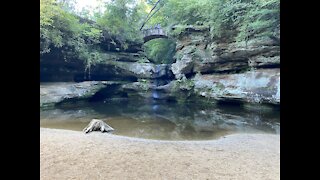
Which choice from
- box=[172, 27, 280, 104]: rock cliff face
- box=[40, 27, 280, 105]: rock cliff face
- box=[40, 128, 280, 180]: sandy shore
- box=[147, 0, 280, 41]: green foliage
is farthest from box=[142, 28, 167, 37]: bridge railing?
box=[40, 128, 280, 180]: sandy shore

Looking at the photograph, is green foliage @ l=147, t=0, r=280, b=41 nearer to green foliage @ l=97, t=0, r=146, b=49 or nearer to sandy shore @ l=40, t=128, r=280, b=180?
green foliage @ l=97, t=0, r=146, b=49

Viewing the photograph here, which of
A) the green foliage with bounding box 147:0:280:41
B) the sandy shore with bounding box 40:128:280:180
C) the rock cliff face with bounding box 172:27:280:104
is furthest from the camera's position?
the rock cliff face with bounding box 172:27:280:104

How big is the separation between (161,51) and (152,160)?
65.6 ft

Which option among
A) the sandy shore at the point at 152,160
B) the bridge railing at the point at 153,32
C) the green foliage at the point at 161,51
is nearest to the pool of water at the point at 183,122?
the sandy shore at the point at 152,160

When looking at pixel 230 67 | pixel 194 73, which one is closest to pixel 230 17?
pixel 230 67

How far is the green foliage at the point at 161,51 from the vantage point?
77.5ft

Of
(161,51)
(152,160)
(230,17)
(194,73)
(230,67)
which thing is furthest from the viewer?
(161,51)

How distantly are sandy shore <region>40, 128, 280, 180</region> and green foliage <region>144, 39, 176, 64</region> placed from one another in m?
17.2

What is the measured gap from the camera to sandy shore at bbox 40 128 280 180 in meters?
4.23

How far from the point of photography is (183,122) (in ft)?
37.9

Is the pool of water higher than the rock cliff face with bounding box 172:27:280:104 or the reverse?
the reverse

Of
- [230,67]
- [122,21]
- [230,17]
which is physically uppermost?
[122,21]

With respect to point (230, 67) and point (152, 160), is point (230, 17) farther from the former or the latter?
point (152, 160)
